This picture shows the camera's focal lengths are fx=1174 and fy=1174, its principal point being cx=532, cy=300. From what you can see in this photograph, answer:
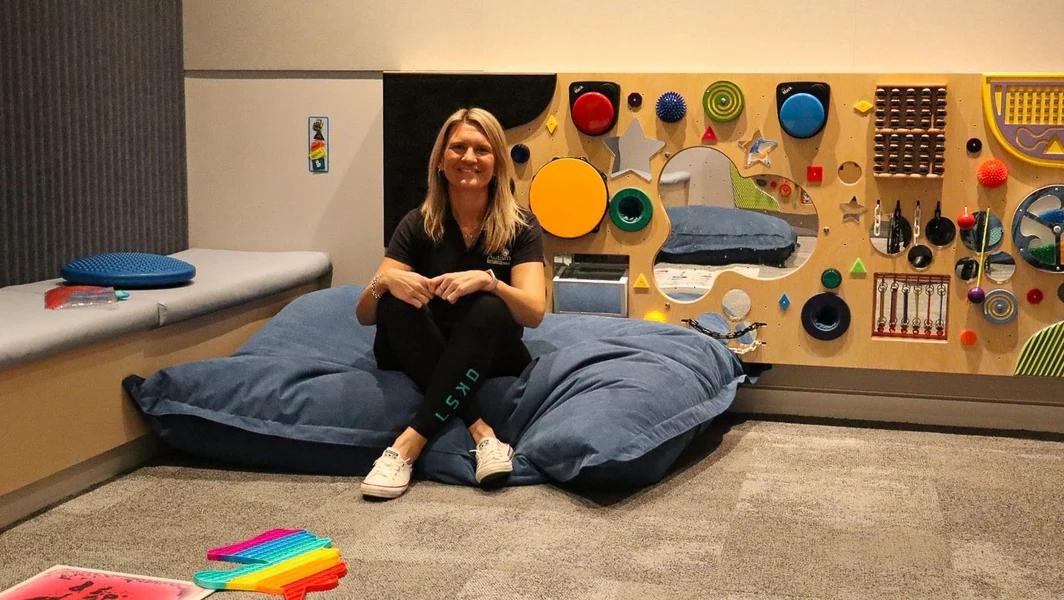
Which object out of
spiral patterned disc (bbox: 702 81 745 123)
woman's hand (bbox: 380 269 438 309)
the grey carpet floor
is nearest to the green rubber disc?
spiral patterned disc (bbox: 702 81 745 123)

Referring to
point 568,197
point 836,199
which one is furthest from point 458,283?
point 836,199

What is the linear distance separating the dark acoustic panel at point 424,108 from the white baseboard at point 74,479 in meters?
0.97

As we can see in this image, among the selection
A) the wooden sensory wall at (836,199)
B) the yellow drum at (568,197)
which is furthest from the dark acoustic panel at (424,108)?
the yellow drum at (568,197)

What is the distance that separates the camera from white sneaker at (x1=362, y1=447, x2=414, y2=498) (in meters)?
2.52

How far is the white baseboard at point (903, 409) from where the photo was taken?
3.24 m

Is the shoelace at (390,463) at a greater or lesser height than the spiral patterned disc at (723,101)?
lesser

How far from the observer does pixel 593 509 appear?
8.05 ft

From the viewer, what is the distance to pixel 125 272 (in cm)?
294

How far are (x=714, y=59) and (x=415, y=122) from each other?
87 cm

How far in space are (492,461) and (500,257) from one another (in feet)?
1.67

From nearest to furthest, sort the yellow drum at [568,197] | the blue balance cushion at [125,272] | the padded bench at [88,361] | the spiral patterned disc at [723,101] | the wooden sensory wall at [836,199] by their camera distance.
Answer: the padded bench at [88,361]
the blue balance cushion at [125,272]
the wooden sensory wall at [836,199]
the spiral patterned disc at [723,101]
the yellow drum at [568,197]

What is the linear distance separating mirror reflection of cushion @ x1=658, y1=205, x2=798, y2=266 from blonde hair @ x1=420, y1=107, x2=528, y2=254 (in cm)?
63

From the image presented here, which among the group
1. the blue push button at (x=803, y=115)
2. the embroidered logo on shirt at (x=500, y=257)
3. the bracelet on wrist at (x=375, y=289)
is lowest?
the bracelet on wrist at (x=375, y=289)

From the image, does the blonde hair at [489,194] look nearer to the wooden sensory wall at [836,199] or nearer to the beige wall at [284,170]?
the wooden sensory wall at [836,199]
